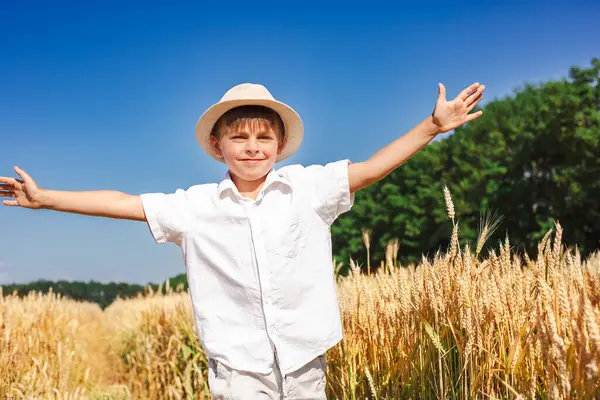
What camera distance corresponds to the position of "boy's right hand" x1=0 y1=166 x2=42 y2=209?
9.41ft

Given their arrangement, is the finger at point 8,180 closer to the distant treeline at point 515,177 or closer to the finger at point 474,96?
the finger at point 474,96

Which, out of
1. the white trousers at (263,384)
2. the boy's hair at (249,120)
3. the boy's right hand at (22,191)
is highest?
the boy's hair at (249,120)

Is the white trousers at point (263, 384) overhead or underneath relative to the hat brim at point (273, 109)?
underneath

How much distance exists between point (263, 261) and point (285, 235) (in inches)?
6.4

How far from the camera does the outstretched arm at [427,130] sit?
8.57 feet

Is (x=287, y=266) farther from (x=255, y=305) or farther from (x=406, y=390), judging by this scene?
(x=406, y=390)

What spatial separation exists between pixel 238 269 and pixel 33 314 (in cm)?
467

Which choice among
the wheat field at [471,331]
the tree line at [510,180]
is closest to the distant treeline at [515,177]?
the tree line at [510,180]

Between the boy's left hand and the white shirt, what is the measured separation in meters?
0.51

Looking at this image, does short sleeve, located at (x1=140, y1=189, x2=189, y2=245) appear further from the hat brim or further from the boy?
the hat brim

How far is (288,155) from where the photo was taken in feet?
10.9

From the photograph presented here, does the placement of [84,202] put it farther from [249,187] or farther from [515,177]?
[515,177]

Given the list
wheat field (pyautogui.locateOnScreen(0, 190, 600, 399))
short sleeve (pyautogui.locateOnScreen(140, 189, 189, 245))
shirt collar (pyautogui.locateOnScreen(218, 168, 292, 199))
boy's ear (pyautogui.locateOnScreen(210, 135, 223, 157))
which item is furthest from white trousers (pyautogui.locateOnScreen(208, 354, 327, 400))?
boy's ear (pyautogui.locateOnScreen(210, 135, 223, 157))

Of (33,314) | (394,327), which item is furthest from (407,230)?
(394,327)
